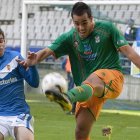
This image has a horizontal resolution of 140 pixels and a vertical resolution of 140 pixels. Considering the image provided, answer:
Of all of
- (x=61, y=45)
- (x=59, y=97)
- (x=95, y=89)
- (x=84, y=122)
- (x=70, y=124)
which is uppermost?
(x=61, y=45)

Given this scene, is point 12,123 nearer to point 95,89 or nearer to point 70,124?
point 95,89

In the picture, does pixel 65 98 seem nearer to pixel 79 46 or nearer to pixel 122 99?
pixel 79 46

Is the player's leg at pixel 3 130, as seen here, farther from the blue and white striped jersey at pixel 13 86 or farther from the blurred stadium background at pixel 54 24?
the blurred stadium background at pixel 54 24

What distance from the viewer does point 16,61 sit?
671cm

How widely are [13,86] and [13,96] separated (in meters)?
0.12

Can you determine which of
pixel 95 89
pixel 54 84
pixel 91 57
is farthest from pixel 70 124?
pixel 54 84

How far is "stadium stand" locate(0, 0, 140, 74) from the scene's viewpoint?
1822 cm

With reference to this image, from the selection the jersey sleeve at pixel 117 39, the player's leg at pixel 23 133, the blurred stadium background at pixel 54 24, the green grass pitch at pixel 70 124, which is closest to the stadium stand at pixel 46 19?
the blurred stadium background at pixel 54 24

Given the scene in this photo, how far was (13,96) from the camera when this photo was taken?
6.66 m

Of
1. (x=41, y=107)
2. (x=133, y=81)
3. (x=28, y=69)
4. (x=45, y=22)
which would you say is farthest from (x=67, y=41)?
(x=45, y=22)

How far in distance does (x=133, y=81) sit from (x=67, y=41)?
11.0 meters

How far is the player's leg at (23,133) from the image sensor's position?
6.37m

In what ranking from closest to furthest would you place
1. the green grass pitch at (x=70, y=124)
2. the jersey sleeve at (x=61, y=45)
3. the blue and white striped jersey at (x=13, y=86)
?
the blue and white striped jersey at (x=13, y=86), the jersey sleeve at (x=61, y=45), the green grass pitch at (x=70, y=124)

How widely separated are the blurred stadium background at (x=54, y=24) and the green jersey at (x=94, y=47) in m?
8.47
